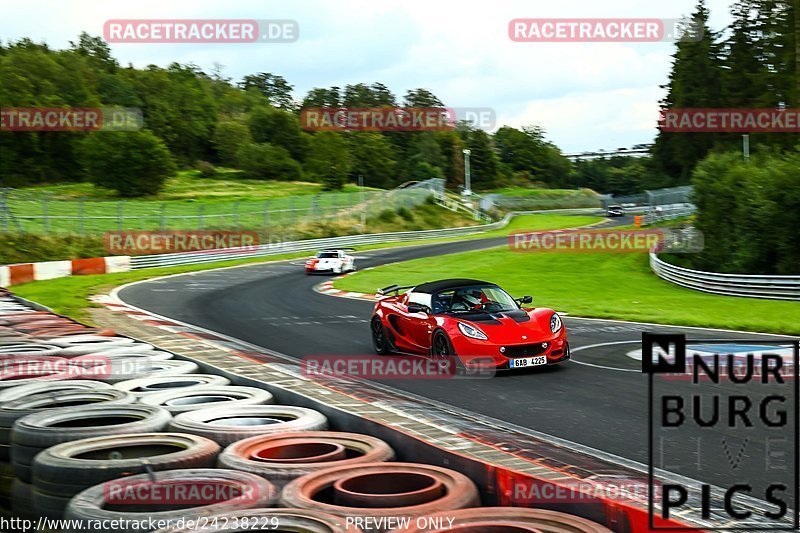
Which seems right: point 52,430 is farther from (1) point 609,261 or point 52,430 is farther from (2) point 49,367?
(1) point 609,261

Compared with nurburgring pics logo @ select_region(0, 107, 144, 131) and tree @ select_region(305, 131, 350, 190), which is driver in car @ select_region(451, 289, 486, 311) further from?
tree @ select_region(305, 131, 350, 190)

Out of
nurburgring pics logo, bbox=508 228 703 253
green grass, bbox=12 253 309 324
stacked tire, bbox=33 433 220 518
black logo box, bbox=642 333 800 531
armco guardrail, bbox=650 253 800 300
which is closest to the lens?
black logo box, bbox=642 333 800 531

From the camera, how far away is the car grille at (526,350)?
11016 millimetres

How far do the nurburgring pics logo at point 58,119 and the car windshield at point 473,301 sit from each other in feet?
221

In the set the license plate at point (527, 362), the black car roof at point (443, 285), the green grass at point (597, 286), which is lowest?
the green grass at point (597, 286)

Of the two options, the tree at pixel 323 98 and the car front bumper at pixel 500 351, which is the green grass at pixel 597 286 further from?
the tree at pixel 323 98

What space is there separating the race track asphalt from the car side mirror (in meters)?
1.31

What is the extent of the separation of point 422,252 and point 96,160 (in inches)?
1323

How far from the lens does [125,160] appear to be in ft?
224

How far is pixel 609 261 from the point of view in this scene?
39.0 m

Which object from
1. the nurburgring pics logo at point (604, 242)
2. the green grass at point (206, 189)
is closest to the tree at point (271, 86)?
the green grass at point (206, 189)

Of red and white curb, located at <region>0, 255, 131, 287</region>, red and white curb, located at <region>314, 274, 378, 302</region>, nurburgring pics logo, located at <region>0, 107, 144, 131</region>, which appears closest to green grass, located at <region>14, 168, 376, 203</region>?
nurburgring pics logo, located at <region>0, 107, 144, 131</region>

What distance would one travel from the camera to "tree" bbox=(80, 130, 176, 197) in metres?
68.0

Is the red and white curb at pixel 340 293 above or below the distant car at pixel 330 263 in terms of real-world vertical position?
below
